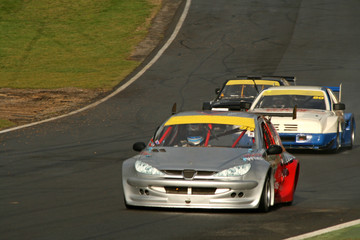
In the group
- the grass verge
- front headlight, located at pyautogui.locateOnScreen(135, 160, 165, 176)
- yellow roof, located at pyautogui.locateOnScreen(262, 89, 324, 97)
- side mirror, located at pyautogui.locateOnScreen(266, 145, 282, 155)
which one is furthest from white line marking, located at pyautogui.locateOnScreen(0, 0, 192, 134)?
side mirror, located at pyautogui.locateOnScreen(266, 145, 282, 155)

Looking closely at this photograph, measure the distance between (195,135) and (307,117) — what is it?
7106 millimetres

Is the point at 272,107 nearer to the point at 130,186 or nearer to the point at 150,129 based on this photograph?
the point at 150,129

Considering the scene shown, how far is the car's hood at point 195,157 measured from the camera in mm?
10539

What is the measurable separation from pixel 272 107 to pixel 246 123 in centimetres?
793

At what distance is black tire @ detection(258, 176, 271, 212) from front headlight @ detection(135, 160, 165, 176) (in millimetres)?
1256

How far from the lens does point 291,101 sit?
65.1 feet

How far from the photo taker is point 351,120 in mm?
20188

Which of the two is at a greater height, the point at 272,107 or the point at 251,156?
the point at 251,156

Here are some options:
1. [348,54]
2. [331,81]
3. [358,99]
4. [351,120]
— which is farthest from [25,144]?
[348,54]

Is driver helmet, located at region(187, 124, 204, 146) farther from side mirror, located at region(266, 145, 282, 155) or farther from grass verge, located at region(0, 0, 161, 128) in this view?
grass verge, located at region(0, 0, 161, 128)

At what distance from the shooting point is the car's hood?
10539 mm

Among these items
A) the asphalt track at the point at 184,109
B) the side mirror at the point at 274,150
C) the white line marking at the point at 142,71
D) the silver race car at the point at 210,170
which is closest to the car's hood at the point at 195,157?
the silver race car at the point at 210,170

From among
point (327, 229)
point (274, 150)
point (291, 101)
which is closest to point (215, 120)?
point (274, 150)

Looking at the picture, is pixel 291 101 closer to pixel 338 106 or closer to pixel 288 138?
pixel 338 106
